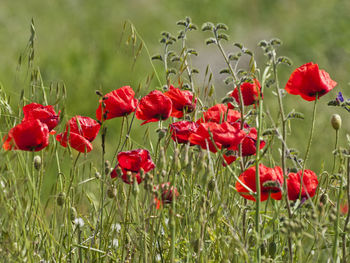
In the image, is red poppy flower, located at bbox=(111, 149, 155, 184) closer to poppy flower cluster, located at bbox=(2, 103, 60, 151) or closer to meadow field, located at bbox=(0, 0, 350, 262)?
meadow field, located at bbox=(0, 0, 350, 262)

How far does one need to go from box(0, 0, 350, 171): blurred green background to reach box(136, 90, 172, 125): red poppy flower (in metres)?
1.17

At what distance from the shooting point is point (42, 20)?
7012 millimetres

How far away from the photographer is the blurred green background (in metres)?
4.07

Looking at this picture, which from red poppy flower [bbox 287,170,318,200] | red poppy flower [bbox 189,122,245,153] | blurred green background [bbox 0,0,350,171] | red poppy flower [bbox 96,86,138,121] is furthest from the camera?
blurred green background [bbox 0,0,350,171]

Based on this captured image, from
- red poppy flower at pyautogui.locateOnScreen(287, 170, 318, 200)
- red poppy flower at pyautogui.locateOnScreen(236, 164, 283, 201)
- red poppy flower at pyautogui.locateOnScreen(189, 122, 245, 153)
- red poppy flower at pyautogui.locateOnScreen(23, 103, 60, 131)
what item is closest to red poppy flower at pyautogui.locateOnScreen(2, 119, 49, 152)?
red poppy flower at pyautogui.locateOnScreen(23, 103, 60, 131)

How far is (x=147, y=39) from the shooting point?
6449 millimetres

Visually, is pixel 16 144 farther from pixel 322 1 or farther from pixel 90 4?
pixel 322 1

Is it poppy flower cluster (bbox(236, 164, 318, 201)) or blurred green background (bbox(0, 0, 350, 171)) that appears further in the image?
blurred green background (bbox(0, 0, 350, 171))

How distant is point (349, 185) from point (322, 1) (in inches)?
293

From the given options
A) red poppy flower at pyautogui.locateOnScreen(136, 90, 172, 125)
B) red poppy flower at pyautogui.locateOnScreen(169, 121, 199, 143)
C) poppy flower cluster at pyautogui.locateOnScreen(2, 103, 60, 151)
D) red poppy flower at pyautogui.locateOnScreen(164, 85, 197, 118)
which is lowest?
poppy flower cluster at pyautogui.locateOnScreen(2, 103, 60, 151)

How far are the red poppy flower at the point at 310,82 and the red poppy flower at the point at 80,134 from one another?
1.64 feet

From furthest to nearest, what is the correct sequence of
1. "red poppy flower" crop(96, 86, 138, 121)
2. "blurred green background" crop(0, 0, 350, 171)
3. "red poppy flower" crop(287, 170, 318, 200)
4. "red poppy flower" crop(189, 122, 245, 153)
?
"blurred green background" crop(0, 0, 350, 171)
"red poppy flower" crop(96, 86, 138, 121)
"red poppy flower" crop(287, 170, 318, 200)
"red poppy flower" crop(189, 122, 245, 153)

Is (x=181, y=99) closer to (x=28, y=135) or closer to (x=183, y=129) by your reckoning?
(x=183, y=129)

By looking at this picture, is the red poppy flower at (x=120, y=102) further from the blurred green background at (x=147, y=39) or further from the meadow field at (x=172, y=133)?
the blurred green background at (x=147, y=39)
